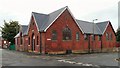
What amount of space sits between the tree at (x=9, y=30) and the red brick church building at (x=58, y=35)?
56.2 feet

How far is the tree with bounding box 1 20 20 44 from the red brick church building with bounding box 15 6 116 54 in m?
17.1

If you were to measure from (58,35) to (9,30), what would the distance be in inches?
1210

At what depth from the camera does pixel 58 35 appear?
35.3m

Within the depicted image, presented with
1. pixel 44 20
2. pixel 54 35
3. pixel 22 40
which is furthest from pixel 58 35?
pixel 22 40

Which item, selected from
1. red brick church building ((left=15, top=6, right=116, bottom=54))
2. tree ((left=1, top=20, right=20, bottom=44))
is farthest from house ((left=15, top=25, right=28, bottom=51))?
tree ((left=1, top=20, right=20, bottom=44))

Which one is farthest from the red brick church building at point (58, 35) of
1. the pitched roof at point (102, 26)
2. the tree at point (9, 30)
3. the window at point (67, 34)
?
the tree at point (9, 30)

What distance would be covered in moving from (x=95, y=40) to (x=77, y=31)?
747 centimetres

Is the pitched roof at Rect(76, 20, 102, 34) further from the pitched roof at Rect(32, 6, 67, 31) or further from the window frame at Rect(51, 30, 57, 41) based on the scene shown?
the window frame at Rect(51, 30, 57, 41)

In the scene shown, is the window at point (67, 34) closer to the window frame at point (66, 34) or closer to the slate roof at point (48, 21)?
the window frame at point (66, 34)

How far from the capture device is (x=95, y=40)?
4431 centimetres

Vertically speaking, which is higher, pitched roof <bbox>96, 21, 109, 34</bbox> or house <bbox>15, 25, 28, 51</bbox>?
pitched roof <bbox>96, 21, 109, 34</bbox>

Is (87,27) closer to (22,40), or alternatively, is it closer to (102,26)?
(102,26)

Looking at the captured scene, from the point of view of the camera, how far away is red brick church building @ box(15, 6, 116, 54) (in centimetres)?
3422

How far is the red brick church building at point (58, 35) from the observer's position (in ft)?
112
